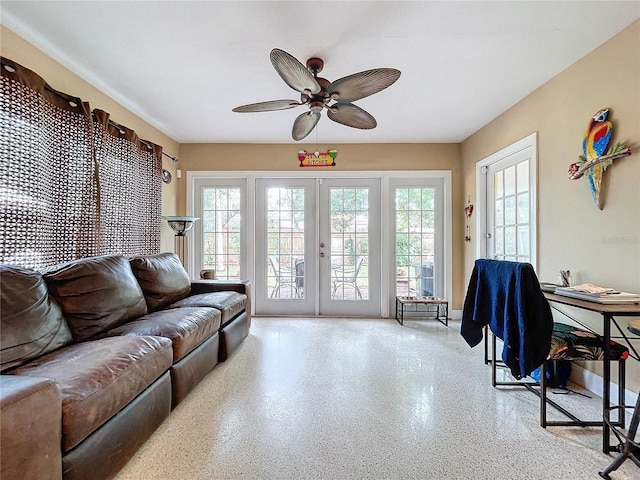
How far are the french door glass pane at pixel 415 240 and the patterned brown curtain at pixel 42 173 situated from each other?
3.38 m

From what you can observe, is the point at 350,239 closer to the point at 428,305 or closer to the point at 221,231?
the point at 428,305

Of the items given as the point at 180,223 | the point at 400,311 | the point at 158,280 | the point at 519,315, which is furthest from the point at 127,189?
the point at 400,311

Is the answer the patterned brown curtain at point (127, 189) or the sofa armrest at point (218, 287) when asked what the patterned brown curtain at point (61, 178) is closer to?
the patterned brown curtain at point (127, 189)

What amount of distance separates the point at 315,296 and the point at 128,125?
2.91 metres

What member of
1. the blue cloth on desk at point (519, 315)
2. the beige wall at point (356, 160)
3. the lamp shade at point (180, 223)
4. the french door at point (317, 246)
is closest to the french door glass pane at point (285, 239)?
the french door at point (317, 246)

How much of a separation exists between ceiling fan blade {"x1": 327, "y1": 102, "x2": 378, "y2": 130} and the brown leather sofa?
A: 5.92ft

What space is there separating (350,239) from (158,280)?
7.81 ft

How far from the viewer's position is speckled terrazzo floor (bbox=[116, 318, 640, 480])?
1.35 meters

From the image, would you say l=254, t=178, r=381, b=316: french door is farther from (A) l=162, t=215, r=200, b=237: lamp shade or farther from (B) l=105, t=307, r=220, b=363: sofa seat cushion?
(B) l=105, t=307, r=220, b=363: sofa seat cushion

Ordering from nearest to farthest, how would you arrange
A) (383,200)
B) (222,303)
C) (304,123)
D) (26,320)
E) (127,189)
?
(26,320) → (304,123) → (222,303) → (127,189) → (383,200)

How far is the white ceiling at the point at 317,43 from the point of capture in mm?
1692

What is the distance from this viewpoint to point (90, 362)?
1306mm

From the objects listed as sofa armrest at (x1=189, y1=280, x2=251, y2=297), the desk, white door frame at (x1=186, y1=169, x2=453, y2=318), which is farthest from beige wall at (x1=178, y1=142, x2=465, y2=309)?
the desk

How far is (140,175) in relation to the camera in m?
3.04
